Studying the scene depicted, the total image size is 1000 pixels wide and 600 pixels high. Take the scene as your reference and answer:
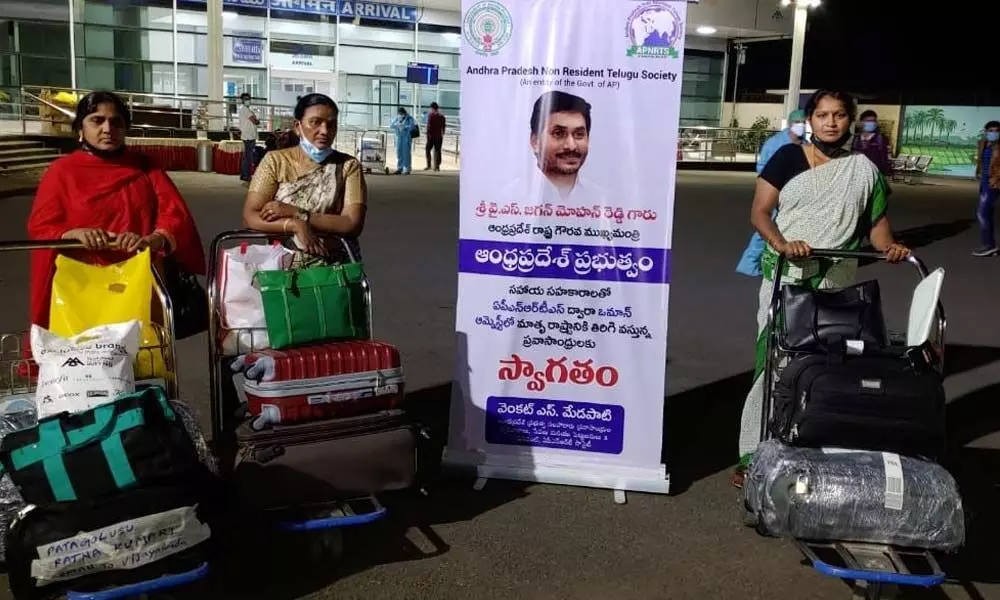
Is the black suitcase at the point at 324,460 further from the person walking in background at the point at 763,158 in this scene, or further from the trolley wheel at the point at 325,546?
the person walking in background at the point at 763,158

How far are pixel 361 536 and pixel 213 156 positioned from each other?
1994 centimetres

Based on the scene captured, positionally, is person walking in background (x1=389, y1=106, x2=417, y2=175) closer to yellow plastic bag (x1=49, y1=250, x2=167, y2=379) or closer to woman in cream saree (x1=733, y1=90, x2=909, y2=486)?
woman in cream saree (x1=733, y1=90, x2=909, y2=486)

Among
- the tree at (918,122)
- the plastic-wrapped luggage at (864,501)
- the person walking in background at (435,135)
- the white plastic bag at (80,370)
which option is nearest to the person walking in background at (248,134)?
the person walking in background at (435,135)

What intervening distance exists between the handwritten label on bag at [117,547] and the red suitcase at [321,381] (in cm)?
62

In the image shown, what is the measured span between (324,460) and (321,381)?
1.02ft

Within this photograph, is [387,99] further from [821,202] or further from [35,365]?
[35,365]

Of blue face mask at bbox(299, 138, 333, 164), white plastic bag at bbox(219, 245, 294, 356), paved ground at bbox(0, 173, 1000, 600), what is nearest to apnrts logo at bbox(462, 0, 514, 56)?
blue face mask at bbox(299, 138, 333, 164)

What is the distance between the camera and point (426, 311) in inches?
318

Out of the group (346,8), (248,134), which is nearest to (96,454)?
(248,134)

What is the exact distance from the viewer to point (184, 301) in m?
4.11

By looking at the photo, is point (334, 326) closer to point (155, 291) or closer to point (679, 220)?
point (155, 291)

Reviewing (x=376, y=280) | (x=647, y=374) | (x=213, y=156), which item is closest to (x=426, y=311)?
(x=376, y=280)

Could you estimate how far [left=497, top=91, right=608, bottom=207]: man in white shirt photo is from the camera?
4.16 m

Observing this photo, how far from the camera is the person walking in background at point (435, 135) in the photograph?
25.3 m
